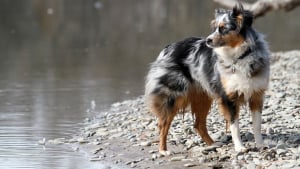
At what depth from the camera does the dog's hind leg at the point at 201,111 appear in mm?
8625

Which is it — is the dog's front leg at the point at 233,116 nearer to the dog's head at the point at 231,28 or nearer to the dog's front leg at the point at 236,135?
the dog's front leg at the point at 236,135

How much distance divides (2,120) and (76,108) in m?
1.52

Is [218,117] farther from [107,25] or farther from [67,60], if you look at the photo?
[107,25]

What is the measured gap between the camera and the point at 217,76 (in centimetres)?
797

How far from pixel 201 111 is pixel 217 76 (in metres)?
0.89

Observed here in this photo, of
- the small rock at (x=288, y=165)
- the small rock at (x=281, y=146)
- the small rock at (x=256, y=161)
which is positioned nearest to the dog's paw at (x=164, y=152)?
the small rock at (x=256, y=161)

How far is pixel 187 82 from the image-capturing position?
8.38m

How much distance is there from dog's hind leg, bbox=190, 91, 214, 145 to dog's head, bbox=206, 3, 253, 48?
1087 mm

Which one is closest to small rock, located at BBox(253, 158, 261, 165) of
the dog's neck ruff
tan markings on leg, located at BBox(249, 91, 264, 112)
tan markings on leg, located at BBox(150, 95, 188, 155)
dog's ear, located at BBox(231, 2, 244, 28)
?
tan markings on leg, located at BBox(249, 91, 264, 112)

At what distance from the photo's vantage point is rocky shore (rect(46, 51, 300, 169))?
772 centimetres

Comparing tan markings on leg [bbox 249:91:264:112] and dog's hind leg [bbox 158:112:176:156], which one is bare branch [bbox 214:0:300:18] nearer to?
tan markings on leg [bbox 249:91:264:112]

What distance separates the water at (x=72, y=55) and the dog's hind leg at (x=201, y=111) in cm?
133

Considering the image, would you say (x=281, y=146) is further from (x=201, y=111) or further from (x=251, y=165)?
(x=201, y=111)

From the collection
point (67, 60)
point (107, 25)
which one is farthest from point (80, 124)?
point (107, 25)
